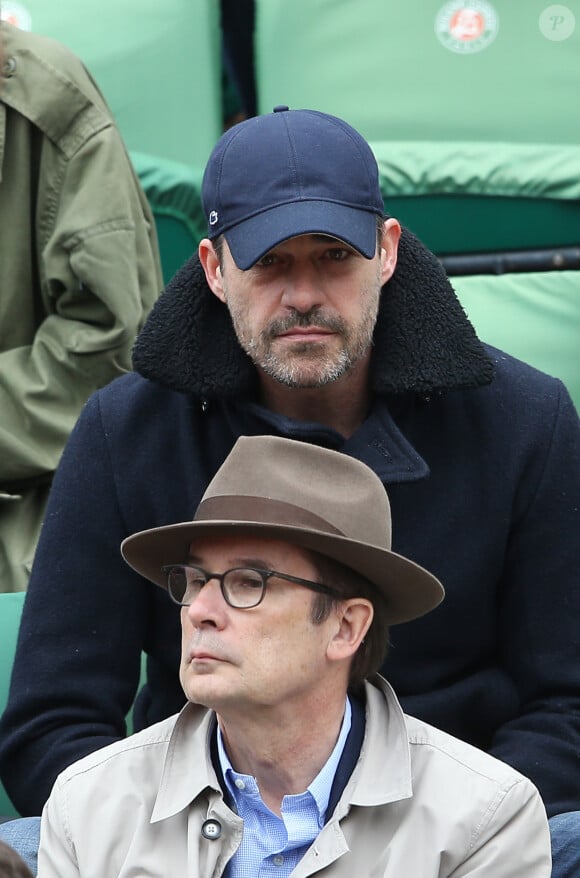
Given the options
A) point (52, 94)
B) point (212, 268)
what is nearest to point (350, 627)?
point (212, 268)

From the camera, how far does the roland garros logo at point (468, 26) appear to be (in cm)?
437

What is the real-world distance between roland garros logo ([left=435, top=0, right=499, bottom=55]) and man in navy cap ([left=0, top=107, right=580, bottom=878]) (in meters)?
1.79

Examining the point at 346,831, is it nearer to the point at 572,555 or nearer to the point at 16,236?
the point at 572,555

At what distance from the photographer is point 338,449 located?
2621 mm

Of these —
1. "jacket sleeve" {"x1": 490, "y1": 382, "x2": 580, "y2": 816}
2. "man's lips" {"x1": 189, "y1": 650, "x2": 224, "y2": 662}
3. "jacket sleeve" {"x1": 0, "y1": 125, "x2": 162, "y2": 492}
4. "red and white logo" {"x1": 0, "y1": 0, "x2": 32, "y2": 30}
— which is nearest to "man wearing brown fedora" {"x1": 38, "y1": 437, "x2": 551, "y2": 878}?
"man's lips" {"x1": 189, "y1": 650, "x2": 224, "y2": 662}

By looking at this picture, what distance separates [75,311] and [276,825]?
5.30ft

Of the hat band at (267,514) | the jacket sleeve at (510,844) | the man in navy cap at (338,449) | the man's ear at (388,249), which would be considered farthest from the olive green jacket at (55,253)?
the jacket sleeve at (510,844)

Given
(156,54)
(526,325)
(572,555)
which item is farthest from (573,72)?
(572,555)

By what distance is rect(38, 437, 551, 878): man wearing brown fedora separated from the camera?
204 cm

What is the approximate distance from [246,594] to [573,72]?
8.92ft

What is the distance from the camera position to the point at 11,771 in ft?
8.75

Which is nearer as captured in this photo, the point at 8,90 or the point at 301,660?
the point at 301,660

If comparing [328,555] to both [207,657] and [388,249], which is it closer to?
[207,657]

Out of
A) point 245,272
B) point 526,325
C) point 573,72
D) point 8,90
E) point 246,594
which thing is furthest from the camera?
point 573,72
